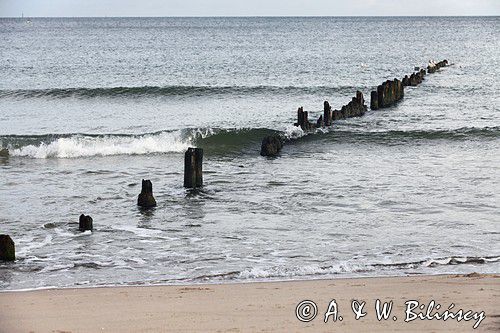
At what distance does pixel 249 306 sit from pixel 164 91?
30.8 metres

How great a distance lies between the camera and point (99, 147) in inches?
874

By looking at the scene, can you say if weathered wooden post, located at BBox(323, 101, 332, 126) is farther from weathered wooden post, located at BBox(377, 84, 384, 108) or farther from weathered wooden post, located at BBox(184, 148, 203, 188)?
weathered wooden post, located at BBox(184, 148, 203, 188)

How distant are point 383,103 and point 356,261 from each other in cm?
2062

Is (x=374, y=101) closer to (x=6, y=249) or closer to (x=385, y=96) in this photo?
(x=385, y=96)

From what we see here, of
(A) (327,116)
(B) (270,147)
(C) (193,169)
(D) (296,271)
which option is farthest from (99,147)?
(D) (296,271)

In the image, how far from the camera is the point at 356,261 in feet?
36.3

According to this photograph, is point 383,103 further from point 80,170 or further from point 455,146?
point 80,170

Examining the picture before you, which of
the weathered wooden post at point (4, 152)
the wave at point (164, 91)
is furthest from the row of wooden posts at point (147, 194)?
the wave at point (164, 91)

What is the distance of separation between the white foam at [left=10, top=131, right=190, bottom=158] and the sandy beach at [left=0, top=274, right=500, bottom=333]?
40.3 ft

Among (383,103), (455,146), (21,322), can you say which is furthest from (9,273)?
(383,103)

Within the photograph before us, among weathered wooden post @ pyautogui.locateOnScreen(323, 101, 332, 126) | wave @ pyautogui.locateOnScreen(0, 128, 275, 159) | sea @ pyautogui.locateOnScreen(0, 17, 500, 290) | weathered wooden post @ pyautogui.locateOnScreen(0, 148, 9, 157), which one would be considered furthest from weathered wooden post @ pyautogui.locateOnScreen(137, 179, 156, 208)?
weathered wooden post @ pyautogui.locateOnScreen(323, 101, 332, 126)

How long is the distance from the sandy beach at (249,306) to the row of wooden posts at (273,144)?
107 inches

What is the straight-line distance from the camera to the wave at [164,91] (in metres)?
37.3

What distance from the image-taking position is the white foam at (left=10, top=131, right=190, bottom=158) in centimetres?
2164
